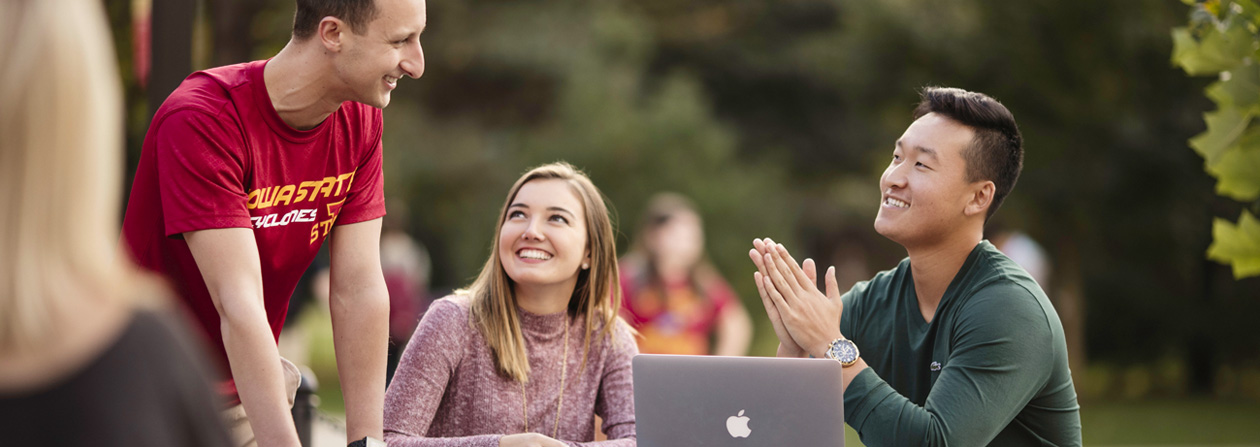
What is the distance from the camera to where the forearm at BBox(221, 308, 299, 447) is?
7.25 ft

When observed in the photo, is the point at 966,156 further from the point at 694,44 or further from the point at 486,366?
the point at 694,44

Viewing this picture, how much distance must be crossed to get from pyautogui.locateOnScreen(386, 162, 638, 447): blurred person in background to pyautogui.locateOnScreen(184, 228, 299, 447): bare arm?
2.14 feet

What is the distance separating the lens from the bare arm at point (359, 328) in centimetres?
263

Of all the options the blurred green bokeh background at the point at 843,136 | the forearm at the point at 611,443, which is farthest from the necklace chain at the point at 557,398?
the blurred green bokeh background at the point at 843,136

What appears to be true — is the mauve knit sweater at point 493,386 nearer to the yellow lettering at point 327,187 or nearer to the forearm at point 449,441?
the forearm at point 449,441

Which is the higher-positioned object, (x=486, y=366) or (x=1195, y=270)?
(x=1195, y=270)

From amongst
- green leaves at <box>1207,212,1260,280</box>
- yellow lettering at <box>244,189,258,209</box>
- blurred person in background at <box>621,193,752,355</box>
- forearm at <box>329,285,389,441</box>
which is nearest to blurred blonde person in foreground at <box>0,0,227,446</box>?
yellow lettering at <box>244,189,258,209</box>

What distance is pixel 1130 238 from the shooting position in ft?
45.6

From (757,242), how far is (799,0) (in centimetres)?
1558

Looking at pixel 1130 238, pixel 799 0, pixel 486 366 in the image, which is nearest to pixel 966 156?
pixel 486 366

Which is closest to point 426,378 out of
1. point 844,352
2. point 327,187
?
point 327,187

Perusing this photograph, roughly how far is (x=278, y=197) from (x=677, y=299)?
13.2 feet

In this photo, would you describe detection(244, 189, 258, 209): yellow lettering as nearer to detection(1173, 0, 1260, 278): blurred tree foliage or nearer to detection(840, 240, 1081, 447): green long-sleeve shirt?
detection(840, 240, 1081, 447): green long-sleeve shirt

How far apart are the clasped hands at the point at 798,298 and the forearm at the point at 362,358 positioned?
888 millimetres
